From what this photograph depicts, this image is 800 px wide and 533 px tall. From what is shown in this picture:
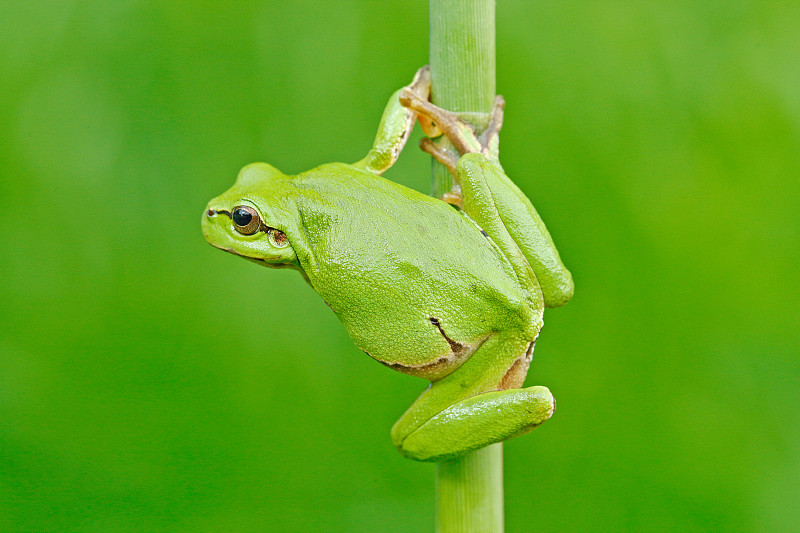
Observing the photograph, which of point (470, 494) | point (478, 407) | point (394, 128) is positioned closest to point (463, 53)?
point (394, 128)

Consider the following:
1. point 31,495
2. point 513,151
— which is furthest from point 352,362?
point 31,495

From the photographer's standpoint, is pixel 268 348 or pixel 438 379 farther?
pixel 268 348

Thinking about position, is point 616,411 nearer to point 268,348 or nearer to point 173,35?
point 268,348

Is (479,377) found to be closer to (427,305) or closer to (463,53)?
(427,305)

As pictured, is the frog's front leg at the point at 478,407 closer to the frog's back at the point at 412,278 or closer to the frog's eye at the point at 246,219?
the frog's back at the point at 412,278

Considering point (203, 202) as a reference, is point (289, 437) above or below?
below

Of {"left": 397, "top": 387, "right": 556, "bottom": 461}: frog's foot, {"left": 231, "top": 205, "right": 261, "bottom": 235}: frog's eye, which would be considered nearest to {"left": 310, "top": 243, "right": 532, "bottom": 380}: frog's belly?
{"left": 397, "top": 387, "right": 556, "bottom": 461}: frog's foot

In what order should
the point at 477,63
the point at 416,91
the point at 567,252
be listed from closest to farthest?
the point at 477,63, the point at 416,91, the point at 567,252

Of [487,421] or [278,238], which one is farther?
[278,238]

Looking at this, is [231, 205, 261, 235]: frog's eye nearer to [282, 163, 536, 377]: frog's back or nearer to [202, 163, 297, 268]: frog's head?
[202, 163, 297, 268]: frog's head
